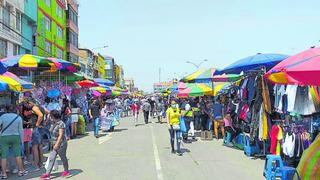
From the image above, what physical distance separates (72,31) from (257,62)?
161ft

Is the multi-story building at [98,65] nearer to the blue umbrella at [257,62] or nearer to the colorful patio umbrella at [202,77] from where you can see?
the colorful patio umbrella at [202,77]

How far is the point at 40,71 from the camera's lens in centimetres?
1805

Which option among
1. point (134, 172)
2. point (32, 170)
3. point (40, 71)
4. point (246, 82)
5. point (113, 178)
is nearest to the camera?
point (113, 178)

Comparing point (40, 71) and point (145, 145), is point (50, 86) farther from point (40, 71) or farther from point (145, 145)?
point (145, 145)

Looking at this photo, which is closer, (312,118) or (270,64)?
(312,118)

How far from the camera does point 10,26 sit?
33219 millimetres

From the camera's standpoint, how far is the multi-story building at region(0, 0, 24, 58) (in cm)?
3117

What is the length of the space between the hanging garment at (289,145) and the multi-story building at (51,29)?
3421cm

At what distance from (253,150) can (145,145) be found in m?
4.72

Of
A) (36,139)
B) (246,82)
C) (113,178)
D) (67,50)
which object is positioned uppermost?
(67,50)

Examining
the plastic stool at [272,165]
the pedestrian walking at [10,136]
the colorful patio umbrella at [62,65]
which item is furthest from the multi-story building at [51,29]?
the plastic stool at [272,165]

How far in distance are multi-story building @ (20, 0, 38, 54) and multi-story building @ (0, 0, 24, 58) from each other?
3.74ft

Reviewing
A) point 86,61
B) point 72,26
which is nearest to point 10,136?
point 72,26

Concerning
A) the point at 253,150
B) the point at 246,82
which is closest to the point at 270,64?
the point at 246,82
